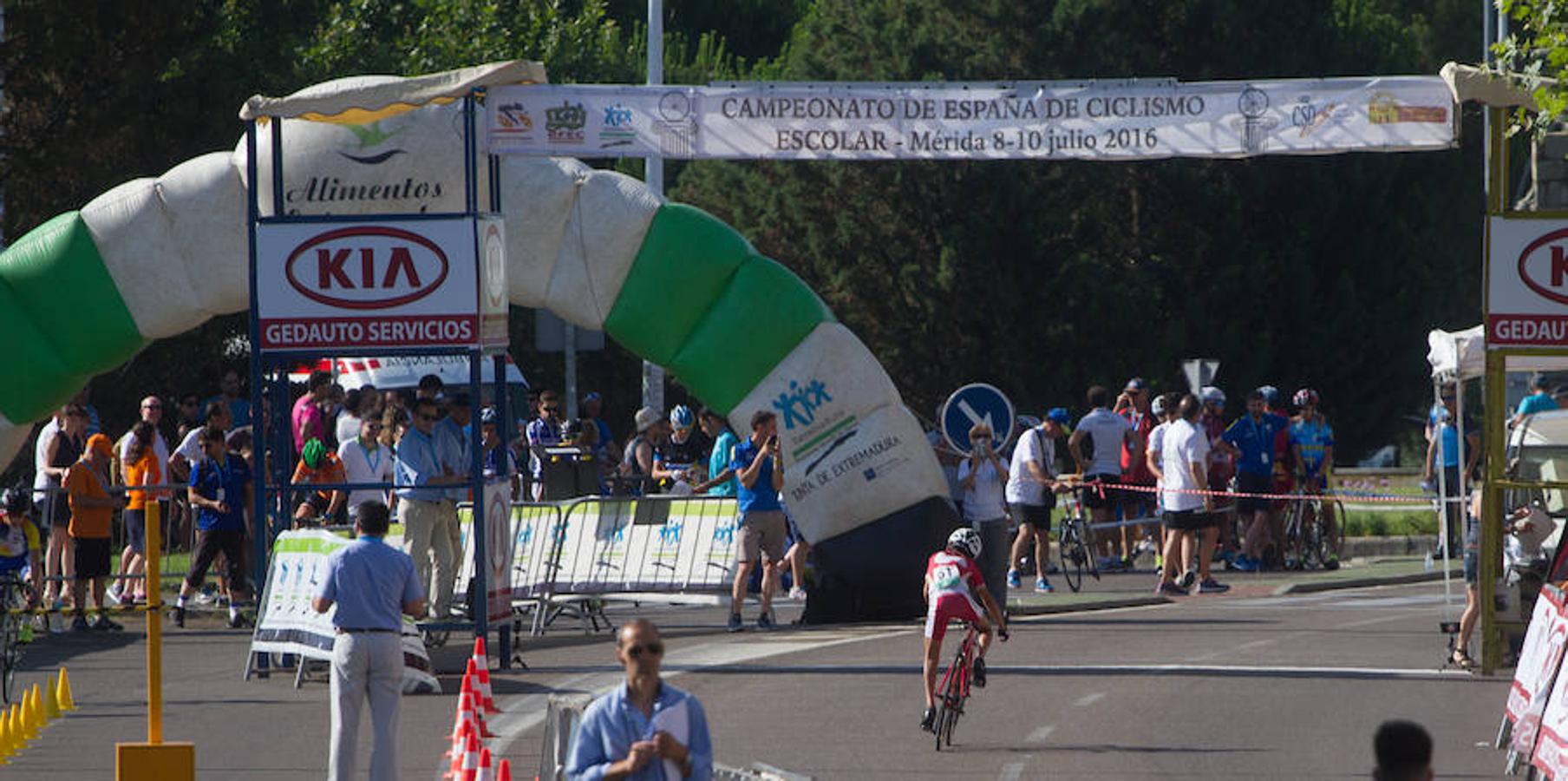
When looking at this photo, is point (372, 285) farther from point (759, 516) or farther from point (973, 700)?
point (973, 700)

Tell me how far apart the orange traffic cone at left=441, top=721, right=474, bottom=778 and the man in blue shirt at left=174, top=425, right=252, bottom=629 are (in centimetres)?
888

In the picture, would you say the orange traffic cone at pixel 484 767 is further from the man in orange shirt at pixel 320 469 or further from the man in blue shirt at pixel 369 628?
the man in orange shirt at pixel 320 469

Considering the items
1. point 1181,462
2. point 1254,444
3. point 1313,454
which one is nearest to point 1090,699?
point 1181,462

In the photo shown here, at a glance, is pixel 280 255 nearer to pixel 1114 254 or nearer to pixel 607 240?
pixel 607 240

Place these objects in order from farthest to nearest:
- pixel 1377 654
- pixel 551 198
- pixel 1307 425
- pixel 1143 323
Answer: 1. pixel 1143 323
2. pixel 1307 425
3. pixel 551 198
4. pixel 1377 654

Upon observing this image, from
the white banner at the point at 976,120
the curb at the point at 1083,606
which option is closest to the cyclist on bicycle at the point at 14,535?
the white banner at the point at 976,120

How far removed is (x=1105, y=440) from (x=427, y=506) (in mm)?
9497

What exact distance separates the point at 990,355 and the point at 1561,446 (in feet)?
80.5

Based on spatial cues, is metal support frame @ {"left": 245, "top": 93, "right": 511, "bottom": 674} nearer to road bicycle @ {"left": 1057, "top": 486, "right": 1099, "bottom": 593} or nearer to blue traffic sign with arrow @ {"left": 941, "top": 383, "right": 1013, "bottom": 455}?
blue traffic sign with arrow @ {"left": 941, "top": 383, "right": 1013, "bottom": 455}

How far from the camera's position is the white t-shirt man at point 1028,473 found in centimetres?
2398

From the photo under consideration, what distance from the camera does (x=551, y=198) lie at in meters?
19.8

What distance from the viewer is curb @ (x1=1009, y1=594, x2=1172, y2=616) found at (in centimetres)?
2216

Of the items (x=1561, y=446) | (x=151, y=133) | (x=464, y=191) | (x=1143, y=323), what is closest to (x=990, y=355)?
(x=1143, y=323)

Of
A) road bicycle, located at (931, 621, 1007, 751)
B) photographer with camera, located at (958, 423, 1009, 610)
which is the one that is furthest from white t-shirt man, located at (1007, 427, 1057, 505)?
road bicycle, located at (931, 621, 1007, 751)
